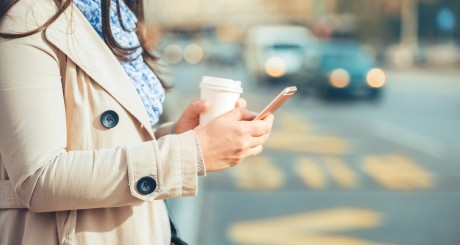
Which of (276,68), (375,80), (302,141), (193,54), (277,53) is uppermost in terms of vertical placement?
(302,141)

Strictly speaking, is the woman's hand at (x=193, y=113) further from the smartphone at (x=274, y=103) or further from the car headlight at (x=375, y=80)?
the car headlight at (x=375, y=80)

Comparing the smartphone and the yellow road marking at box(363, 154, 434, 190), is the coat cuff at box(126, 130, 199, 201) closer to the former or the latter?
the smartphone

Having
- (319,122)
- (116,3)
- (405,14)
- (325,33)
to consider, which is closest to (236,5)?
(405,14)

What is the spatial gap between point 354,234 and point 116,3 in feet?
14.1

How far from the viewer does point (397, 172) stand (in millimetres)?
8109

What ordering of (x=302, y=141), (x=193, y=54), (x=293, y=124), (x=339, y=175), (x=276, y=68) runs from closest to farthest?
(x=339, y=175), (x=302, y=141), (x=293, y=124), (x=276, y=68), (x=193, y=54)

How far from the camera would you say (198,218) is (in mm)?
6227

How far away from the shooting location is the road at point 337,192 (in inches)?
222

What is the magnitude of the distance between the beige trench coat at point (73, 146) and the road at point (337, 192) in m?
4.02

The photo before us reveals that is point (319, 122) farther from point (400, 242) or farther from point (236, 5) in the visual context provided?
point (236, 5)

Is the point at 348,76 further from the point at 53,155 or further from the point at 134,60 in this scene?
the point at 53,155

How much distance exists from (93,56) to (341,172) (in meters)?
6.92

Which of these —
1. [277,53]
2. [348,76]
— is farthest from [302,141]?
[277,53]

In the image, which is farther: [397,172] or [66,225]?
[397,172]
